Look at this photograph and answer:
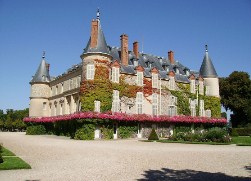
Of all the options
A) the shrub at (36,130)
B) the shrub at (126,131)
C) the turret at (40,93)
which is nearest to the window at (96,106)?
the shrub at (126,131)

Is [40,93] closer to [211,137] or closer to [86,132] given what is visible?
[86,132]

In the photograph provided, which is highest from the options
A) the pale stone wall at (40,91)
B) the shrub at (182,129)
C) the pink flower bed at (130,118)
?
the pale stone wall at (40,91)

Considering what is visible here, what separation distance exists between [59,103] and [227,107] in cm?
2910

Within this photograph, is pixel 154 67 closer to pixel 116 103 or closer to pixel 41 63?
pixel 116 103

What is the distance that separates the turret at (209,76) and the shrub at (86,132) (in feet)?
70.4

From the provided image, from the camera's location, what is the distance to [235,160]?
12234 mm

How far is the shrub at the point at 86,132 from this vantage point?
2938cm

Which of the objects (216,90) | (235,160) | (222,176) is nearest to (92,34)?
(216,90)

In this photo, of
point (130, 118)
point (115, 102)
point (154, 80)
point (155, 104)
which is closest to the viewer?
point (130, 118)

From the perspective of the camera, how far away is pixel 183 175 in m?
9.16

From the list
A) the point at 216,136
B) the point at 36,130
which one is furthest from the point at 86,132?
the point at 36,130

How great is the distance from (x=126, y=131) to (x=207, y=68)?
18.7 m

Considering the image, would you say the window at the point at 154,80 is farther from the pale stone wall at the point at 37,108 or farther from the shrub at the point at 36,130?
the pale stone wall at the point at 37,108

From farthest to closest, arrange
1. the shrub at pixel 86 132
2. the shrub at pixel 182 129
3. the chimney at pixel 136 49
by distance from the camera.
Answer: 1. the chimney at pixel 136 49
2. the shrub at pixel 182 129
3. the shrub at pixel 86 132
